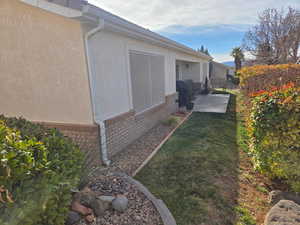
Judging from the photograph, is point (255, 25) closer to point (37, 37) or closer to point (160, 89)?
point (160, 89)

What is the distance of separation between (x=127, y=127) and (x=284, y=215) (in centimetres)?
435

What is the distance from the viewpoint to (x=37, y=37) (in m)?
4.61

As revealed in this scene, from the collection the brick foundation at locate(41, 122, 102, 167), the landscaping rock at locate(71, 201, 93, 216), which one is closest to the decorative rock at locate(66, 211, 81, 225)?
the landscaping rock at locate(71, 201, 93, 216)

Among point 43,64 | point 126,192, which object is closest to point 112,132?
point 126,192

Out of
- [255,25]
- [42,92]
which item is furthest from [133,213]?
[255,25]

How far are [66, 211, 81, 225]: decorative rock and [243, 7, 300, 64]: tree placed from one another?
2516 cm

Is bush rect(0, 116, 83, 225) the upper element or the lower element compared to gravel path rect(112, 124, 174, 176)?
upper

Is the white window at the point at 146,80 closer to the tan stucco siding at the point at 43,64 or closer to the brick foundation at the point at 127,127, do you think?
the brick foundation at the point at 127,127

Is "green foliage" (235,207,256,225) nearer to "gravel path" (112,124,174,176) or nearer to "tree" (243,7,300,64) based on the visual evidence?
"gravel path" (112,124,174,176)

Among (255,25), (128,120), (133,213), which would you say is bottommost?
(133,213)

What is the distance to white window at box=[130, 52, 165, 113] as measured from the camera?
6477mm

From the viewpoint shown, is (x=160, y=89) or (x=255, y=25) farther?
(x=255, y=25)

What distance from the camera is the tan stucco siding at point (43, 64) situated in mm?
4387

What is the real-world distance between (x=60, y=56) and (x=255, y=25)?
2607cm
